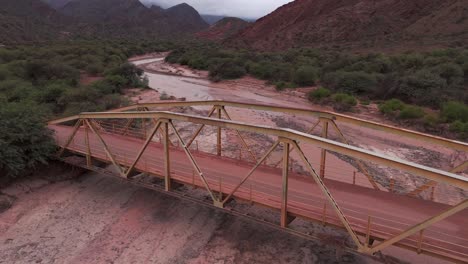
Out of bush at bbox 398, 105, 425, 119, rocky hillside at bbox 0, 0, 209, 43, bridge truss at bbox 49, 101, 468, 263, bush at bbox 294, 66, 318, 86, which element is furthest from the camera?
rocky hillside at bbox 0, 0, 209, 43

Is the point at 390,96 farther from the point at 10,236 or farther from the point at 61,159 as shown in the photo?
the point at 10,236

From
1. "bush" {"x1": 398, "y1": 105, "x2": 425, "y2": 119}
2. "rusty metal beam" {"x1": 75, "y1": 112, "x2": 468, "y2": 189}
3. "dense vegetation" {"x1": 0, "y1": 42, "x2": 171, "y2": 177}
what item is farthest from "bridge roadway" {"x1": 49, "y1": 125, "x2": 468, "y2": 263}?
"bush" {"x1": 398, "y1": 105, "x2": 425, "y2": 119}

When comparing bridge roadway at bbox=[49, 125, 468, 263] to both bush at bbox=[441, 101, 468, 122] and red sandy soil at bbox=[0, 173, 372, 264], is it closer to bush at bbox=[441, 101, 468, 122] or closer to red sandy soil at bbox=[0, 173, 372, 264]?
red sandy soil at bbox=[0, 173, 372, 264]

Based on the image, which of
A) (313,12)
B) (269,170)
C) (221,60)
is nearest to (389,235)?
(269,170)

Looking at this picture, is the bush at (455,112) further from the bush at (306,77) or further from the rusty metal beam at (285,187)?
the rusty metal beam at (285,187)

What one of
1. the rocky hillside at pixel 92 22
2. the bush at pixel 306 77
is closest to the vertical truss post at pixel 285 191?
the bush at pixel 306 77

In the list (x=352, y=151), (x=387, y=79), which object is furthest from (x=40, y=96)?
(x=387, y=79)

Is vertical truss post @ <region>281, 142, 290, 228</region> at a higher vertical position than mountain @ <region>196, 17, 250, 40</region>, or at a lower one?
lower
